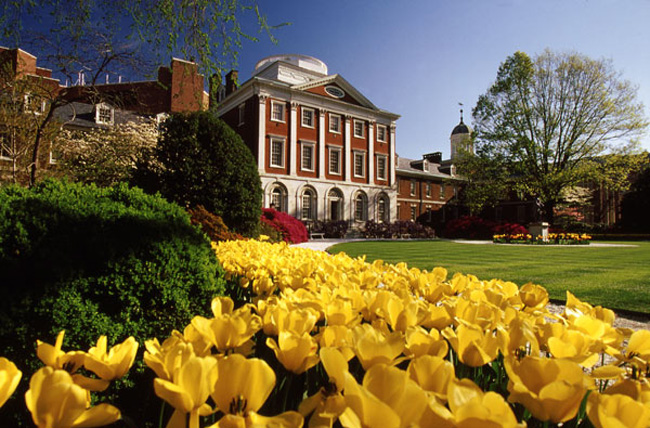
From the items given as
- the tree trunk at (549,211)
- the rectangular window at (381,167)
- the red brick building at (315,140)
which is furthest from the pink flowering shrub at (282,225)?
the rectangular window at (381,167)

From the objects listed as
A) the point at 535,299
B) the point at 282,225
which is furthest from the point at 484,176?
the point at 535,299

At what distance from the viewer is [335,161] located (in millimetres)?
33969

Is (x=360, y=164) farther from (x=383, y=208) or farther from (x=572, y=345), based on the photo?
(x=572, y=345)

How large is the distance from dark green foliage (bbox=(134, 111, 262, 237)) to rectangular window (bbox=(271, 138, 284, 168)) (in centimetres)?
2098

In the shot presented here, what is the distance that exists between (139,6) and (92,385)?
673 cm

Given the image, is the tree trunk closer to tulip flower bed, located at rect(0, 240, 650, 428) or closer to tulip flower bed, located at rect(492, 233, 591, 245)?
tulip flower bed, located at rect(492, 233, 591, 245)

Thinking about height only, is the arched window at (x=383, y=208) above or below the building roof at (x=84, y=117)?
below

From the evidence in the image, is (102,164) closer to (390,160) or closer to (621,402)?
(621,402)

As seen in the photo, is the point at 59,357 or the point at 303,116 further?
the point at 303,116

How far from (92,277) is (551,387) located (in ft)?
7.55

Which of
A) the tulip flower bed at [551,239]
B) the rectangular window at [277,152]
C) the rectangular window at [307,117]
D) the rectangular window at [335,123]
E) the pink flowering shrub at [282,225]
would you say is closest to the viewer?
the pink flowering shrub at [282,225]

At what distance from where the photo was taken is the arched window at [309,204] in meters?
31.8

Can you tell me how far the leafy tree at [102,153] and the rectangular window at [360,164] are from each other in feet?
61.8

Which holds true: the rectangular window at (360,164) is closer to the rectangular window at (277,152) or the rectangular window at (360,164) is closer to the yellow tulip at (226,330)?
the rectangular window at (277,152)
